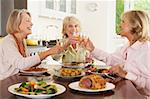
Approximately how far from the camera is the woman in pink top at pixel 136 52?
6.11 feet

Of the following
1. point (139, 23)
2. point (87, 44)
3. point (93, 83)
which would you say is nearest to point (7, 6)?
point (87, 44)

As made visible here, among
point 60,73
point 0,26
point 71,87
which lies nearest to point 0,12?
point 0,26

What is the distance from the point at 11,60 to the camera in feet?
6.41

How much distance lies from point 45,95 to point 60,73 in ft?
1.79

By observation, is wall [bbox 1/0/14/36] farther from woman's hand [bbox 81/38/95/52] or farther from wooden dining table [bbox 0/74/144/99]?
wooden dining table [bbox 0/74/144/99]

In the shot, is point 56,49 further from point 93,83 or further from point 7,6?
point 7,6

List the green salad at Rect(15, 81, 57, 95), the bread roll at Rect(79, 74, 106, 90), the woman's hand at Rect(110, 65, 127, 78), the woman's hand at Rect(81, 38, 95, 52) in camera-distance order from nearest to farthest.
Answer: the green salad at Rect(15, 81, 57, 95)
the bread roll at Rect(79, 74, 106, 90)
the woman's hand at Rect(110, 65, 127, 78)
the woman's hand at Rect(81, 38, 95, 52)

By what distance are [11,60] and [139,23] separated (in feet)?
3.23

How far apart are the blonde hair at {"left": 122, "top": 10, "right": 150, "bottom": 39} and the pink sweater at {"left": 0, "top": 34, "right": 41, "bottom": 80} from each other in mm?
755

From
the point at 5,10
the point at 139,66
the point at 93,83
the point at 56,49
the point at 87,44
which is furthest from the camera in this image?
the point at 5,10

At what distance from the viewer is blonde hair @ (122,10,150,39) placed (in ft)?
6.69

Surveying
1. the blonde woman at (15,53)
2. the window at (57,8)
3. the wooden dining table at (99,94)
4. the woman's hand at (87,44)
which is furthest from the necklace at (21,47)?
the window at (57,8)

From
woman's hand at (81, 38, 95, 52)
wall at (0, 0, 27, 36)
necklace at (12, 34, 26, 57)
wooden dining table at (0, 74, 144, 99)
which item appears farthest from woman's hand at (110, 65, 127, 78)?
wall at (0, 0, 27, 36)

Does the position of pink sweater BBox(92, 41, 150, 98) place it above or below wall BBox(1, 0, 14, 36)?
below
